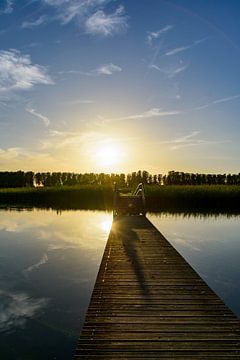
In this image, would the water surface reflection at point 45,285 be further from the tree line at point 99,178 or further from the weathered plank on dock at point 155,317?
the tree line at point 99,178

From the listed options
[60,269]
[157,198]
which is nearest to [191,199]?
[157,198]

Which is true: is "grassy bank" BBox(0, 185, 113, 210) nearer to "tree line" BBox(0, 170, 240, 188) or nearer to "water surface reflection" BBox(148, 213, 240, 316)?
"water surface reflection" BBox(148, 213, 240, 316)

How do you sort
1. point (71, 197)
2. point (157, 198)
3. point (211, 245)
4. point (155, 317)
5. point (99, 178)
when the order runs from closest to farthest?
point (155, 317)
point (211, 245)
point (157, 198)
point (71, 197)
point (99, 178)

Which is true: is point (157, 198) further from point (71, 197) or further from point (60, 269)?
point (60, 269)

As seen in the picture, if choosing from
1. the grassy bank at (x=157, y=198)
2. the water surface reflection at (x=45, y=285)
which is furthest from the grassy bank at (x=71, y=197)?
the water surface reflection at (x=45, y=285)

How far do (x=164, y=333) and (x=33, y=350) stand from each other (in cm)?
298

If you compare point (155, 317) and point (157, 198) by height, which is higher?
point (157, 198)

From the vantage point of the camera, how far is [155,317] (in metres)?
6.52

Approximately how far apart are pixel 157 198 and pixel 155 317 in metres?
31.2

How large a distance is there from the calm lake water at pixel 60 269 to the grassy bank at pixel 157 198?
9420 millimetres

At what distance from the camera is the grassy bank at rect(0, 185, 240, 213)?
37156 mm

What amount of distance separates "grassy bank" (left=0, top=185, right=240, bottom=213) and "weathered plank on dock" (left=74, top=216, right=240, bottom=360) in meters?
25.6

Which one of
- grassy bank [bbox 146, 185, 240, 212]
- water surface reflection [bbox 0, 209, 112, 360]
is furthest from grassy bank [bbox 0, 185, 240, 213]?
water surface reflection [bbox 0, 209, 112, 360]

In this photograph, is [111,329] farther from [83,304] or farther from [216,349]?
[83,304]
